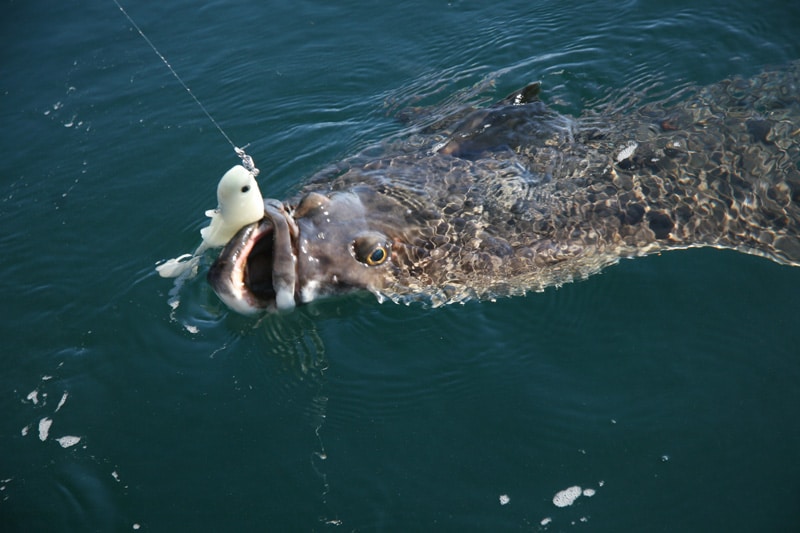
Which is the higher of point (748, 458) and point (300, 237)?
point (300, 237)

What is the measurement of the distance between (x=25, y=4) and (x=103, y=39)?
6.62 feet

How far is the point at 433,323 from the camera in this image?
199 inches

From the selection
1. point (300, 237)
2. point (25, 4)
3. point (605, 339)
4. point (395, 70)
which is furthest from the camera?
point (25, 4)

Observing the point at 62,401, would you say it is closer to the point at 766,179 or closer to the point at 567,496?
the point at 567,496

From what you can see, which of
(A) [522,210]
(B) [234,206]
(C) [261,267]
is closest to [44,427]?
(C) [261,267]

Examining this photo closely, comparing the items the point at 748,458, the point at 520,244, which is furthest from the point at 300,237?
the point at 748,458

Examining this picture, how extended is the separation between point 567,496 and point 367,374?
1.55 meters

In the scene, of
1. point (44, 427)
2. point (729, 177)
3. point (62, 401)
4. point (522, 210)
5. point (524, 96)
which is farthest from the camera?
point (524, 96)

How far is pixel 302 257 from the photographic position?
14.8 feet

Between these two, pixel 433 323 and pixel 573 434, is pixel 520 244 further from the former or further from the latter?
pixel 573 434

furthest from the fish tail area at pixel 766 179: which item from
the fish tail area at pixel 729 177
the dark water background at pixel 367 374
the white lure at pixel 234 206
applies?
the white lure at pixel 234 206

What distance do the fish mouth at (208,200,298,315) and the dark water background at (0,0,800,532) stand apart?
705mm

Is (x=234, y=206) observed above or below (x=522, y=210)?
above

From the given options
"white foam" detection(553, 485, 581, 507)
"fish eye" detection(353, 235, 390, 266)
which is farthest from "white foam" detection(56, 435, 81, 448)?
"white foam" detection(553, 485, 581, 507)
